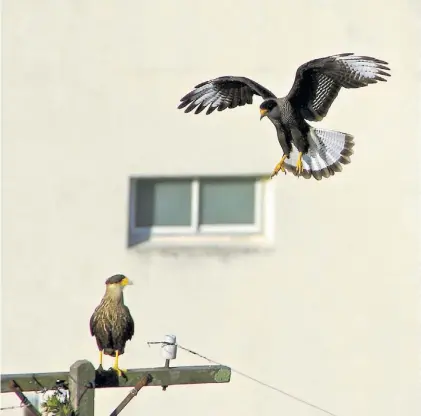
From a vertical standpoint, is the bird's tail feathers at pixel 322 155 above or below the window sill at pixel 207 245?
above

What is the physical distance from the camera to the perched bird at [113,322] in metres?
7.44

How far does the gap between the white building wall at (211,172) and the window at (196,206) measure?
0.22 m

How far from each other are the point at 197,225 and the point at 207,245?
22 centimetres

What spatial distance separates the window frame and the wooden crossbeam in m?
3.38

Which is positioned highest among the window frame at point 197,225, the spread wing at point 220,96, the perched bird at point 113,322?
the spread wing at point 220,96

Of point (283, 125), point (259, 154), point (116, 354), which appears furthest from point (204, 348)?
point (283, 125)

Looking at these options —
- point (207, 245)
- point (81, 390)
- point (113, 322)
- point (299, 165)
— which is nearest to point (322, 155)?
point (299, 165)

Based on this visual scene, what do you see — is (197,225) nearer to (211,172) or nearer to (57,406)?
(211,172)

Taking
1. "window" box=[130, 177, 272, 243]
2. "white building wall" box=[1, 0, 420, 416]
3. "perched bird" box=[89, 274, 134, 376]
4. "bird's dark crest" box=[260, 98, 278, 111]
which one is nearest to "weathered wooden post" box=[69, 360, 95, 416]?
"perched bird" box=[89, 274, 134, 376]

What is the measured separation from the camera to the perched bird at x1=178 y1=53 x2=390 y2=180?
6531 millimetres

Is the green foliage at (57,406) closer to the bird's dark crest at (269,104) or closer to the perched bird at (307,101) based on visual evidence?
the perched bird at (307,101)

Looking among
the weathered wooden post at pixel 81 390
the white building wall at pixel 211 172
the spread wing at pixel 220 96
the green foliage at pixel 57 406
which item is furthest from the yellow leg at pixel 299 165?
the white building wall at pixel 211 172

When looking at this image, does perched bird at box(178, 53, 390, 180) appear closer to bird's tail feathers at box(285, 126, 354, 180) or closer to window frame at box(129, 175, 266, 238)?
bird's tail feathers at box(285, 126, 354, 180)

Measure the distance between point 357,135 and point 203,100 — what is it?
288 centimetres
